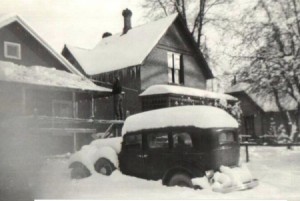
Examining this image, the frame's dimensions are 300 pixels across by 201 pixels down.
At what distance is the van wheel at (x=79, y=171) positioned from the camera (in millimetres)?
7538

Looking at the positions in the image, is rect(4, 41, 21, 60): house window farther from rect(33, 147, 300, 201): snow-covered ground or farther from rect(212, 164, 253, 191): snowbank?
rect(212, 164, 253, 191): snowbank

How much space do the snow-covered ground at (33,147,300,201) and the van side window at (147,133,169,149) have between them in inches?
23.0

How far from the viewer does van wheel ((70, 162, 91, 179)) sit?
24.7 feet

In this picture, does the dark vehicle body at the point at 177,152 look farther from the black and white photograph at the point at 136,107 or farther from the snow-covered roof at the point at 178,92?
the snow-covered roof at the point at 178,92

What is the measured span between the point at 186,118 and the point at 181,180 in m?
0.95

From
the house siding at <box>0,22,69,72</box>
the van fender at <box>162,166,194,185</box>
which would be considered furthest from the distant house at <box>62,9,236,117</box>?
the van fender at <box>162,166,194,185</box>

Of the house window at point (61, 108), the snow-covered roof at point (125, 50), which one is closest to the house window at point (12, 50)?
the snow-covered roof at point (125, 50)

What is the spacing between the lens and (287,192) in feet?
21.6

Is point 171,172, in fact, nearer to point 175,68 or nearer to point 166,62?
point 166,62

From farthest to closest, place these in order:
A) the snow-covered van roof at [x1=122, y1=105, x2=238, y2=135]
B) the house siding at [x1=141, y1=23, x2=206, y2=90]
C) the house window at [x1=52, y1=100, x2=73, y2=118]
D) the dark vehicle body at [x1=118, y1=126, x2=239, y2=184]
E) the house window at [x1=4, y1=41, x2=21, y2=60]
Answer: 1. the house siding at [x1=141, y1=23, x2=206, y2=90]
2. the house window at [x1=52, y1=100, x2=73, y2=118]
3. the house window at [x1=4, y1=41, x2=21, y2=60]
4. the snow-covered van roof at [x1=122, y1=105, x2=238, y2=135]
5. the dark vehicle body at [x1=118, y1=126, x2=239, y2=184]

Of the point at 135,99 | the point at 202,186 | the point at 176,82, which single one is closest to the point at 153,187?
the point at 202,186

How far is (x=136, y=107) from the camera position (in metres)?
12.5

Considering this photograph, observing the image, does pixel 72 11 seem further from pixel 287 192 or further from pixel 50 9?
pixel 287 192

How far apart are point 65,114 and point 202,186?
761 cm
